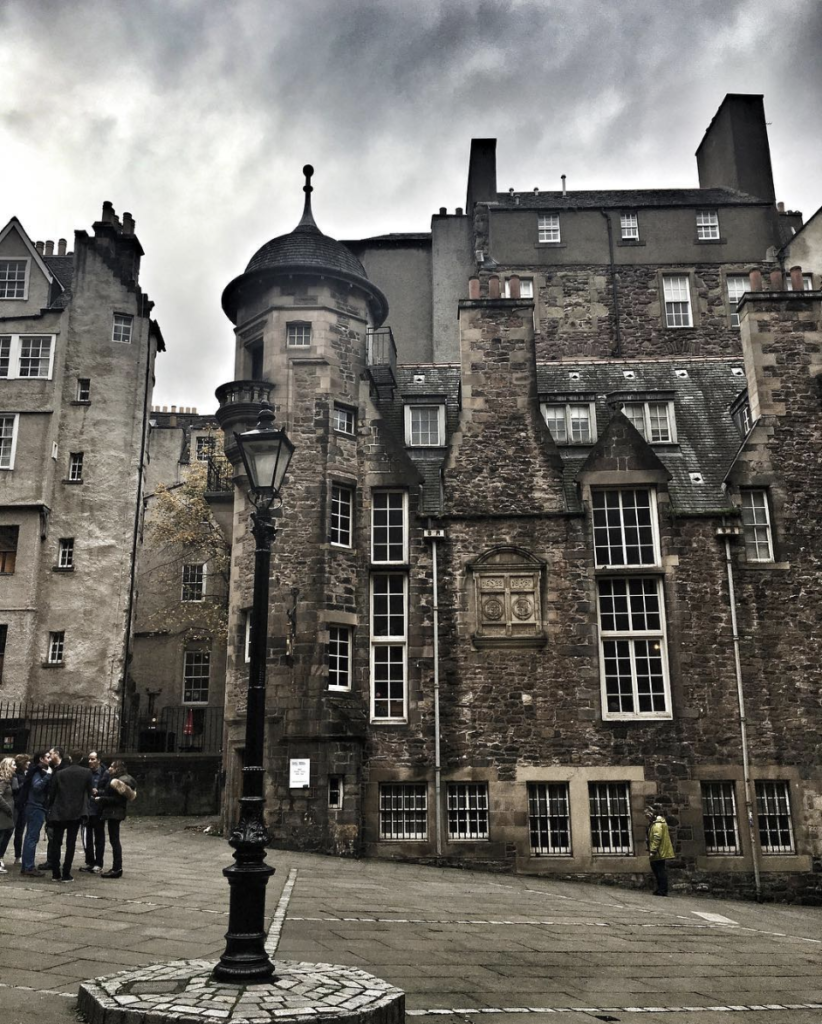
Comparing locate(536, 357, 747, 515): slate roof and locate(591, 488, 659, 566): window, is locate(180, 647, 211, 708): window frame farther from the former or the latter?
locate(591, 488, 659, 566): window

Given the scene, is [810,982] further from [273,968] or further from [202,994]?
[202,994]

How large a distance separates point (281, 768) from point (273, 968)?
13.4 m

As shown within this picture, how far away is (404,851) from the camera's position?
20.6 metres

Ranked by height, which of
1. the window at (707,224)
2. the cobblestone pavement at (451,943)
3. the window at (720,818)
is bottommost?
the cobblestone pavement at (451,943)

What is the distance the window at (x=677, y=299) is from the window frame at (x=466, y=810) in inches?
840

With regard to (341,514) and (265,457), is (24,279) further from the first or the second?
(265,457)

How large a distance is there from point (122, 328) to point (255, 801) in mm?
29233

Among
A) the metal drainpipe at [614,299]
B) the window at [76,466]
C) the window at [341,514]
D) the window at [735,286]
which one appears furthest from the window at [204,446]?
the window at [735,286]

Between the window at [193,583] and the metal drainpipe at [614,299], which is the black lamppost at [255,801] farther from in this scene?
the window at [193,583]

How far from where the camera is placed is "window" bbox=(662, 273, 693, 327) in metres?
35.9

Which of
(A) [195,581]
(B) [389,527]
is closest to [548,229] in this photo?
(B) [389,527]

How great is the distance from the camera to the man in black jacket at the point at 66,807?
1391cm

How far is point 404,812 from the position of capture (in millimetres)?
21016

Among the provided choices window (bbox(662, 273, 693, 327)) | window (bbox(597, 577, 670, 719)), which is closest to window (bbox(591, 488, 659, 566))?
window (bbox(597, 577, 670, 719))
